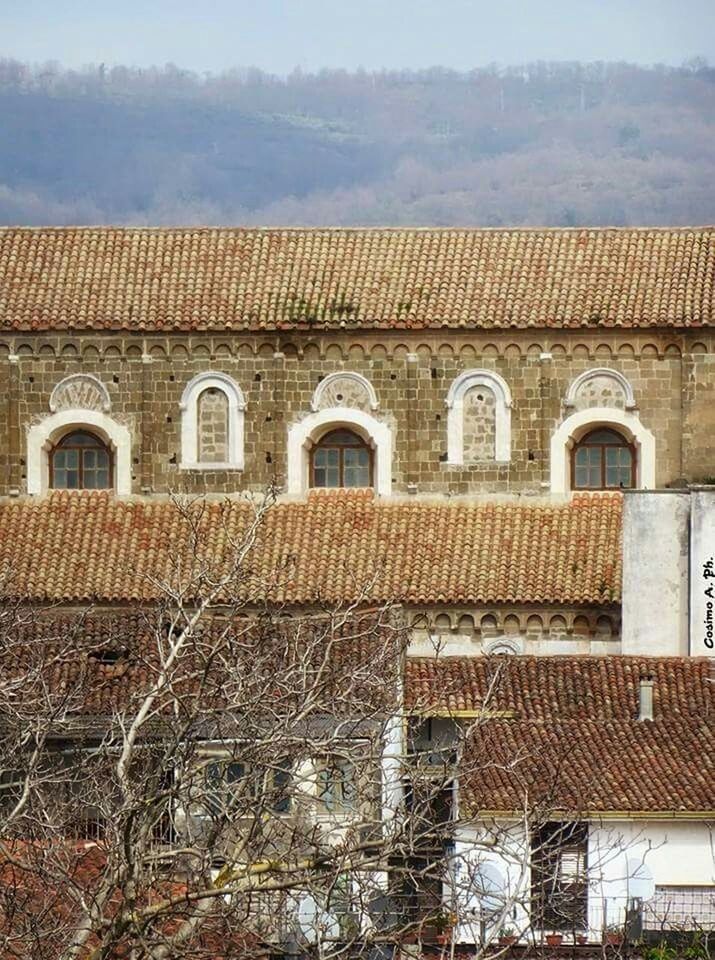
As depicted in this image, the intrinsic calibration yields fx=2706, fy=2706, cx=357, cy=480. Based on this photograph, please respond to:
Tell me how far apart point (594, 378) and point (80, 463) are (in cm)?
896

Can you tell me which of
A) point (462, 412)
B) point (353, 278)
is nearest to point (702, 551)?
point (462, 412)

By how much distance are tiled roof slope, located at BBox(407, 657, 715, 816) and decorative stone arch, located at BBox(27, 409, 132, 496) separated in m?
8.34

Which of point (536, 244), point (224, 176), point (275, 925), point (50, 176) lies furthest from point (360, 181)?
point (275, 925)

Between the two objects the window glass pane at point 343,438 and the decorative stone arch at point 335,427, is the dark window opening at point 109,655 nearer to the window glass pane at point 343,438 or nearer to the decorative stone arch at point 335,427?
the decorative stone arch at point 335,427

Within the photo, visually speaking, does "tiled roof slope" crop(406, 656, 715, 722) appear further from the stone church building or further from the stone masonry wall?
the stone masonry wall

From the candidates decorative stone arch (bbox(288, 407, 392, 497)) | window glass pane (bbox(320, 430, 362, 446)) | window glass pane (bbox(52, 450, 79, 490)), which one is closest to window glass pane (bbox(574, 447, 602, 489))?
decorative stone arch (bbox(288, 407, 392, 497))

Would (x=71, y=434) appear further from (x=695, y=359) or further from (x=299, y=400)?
(x=695, y=359)

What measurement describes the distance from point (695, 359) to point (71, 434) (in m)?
10.8

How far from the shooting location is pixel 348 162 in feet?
634

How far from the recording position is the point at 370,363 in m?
46.1

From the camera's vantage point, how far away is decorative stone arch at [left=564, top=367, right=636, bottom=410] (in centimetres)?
4569

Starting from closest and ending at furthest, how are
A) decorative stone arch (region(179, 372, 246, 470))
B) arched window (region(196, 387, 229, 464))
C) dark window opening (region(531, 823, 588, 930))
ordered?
1. dark window opening (region(531, 823, 588, 930))
2. decorative stone arch (region(179, 372, 246, 470))
3. arched window (region(196, 387, 229, 464))

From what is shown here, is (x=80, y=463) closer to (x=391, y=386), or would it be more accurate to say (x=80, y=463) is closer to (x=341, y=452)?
(x=341, y=452)

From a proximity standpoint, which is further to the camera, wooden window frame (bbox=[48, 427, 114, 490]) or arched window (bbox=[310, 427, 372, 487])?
wooden window frame (bbox=[48, 427, 114, 490])
